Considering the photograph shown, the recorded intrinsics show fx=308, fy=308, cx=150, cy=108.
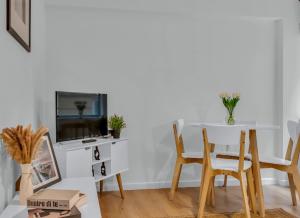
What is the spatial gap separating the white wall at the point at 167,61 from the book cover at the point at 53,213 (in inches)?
98.8

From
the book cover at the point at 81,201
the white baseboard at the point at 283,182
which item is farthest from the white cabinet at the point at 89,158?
the white baseboard at the point at 283,182

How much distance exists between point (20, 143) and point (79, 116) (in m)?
1.78

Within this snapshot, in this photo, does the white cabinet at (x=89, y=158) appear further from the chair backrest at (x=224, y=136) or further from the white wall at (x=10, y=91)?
the chair backrest at (x=224, y=136)

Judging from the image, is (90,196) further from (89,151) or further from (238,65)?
(238,65)

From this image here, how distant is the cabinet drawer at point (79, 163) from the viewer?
2.52 metres

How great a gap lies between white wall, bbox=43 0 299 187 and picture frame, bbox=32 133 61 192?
192 centimetres

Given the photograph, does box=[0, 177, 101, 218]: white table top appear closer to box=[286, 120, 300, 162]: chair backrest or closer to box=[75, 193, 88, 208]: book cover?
box=[75, 193, 88, 208]: book cover

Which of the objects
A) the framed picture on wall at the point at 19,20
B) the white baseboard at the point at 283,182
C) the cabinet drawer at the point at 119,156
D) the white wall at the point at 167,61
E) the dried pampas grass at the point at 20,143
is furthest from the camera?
the white baseboard at the point at 283,182

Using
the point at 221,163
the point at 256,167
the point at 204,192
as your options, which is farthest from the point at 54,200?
the point at 256,167

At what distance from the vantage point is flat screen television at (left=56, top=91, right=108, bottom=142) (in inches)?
115

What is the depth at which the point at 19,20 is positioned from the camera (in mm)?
1763

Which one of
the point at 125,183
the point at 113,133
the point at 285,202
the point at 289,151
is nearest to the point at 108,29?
the point at 113,133

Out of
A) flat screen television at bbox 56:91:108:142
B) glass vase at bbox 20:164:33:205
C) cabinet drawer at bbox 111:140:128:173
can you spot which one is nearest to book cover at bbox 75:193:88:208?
glass vase at bbox 20:164:33:205

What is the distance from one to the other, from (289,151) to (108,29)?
253cm
